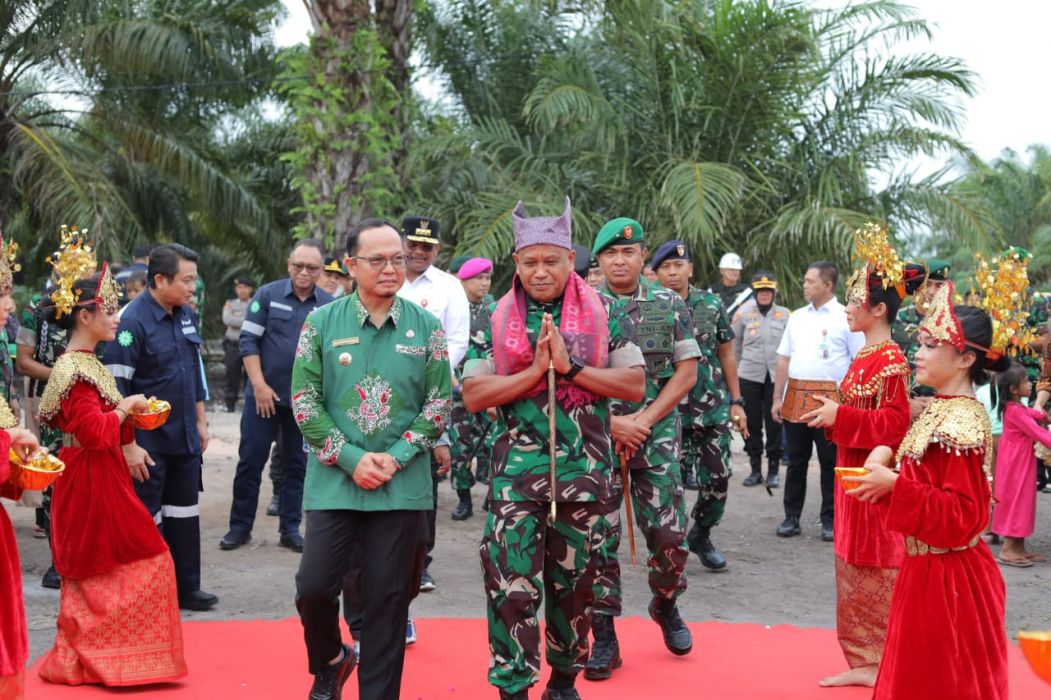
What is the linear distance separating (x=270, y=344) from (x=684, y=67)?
898 cm

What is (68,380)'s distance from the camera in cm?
501

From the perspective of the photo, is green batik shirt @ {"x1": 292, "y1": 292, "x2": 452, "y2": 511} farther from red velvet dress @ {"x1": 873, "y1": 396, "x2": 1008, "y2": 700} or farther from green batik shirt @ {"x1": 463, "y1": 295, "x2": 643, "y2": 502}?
red velvet dress @ {"x1": 873, "y1": 396, "x2": 1008, "y2": 700}

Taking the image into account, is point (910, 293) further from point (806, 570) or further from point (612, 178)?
point (612, 178)

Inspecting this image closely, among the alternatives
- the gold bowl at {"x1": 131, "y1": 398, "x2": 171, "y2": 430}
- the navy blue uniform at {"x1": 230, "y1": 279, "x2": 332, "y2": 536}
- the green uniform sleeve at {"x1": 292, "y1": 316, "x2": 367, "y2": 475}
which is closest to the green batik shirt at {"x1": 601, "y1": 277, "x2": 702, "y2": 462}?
the green uniform sleeve at {"x1": 292, "y1": 316, "x2": 367, "y2": 475}

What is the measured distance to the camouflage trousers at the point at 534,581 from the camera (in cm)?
413

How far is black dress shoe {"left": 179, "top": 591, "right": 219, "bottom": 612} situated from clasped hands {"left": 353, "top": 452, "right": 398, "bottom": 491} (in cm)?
249

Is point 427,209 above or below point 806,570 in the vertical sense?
above

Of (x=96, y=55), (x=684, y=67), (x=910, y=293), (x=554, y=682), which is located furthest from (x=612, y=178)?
(x=554, y=682)

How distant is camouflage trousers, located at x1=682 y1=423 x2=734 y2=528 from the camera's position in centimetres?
686

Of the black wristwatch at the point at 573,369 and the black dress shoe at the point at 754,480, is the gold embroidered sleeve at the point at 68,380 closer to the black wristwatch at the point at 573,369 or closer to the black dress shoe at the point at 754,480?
the black wristwatch at the point at 573,369

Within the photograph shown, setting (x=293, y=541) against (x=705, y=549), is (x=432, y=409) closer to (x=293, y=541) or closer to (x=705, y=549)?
(x=705, y=549)

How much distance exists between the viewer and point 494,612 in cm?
418

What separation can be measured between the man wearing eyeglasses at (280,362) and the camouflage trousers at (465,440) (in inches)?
49.3

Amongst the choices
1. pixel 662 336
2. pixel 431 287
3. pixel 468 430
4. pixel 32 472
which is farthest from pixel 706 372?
pixel 32 472
